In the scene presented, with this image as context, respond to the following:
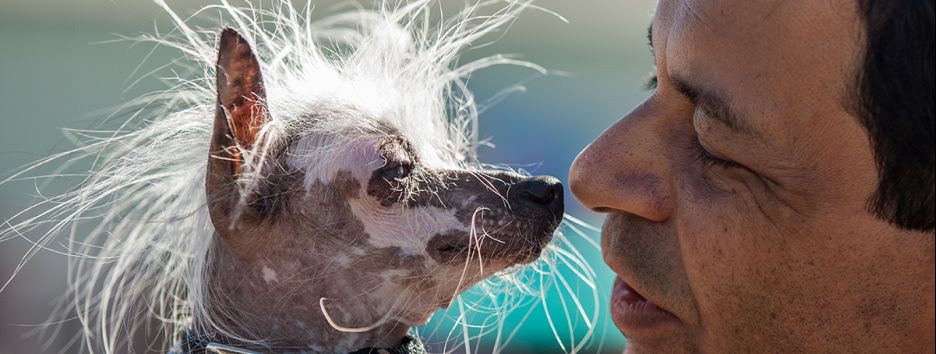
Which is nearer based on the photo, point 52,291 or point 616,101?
point 52,291

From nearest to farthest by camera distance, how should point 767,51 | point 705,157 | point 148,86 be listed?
point 767,51
point 705,157
point 148,86

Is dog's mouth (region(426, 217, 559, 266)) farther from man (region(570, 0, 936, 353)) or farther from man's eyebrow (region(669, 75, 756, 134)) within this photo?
man's eyebrow (region(669, 75, 756, 134))

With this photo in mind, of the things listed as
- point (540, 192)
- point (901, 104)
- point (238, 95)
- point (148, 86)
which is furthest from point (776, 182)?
point (148, 86)

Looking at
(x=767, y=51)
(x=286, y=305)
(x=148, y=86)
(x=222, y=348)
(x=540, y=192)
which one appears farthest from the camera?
(x=148, y=86)

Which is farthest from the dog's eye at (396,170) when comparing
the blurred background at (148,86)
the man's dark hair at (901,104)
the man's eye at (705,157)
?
the blurred background at (148,86)

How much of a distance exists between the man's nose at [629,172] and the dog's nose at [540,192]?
0.45 metres

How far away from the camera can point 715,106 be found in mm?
1038

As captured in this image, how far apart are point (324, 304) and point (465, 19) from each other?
2.25 feet

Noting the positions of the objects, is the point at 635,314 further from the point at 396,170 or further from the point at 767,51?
the point at 396,170

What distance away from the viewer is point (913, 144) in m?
0.87

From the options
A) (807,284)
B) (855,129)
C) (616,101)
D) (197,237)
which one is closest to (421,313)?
(197,237)

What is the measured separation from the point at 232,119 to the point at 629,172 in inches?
23.7

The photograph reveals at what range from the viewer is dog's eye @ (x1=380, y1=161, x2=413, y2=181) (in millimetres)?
1567

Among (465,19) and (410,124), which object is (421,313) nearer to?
(410,124)
